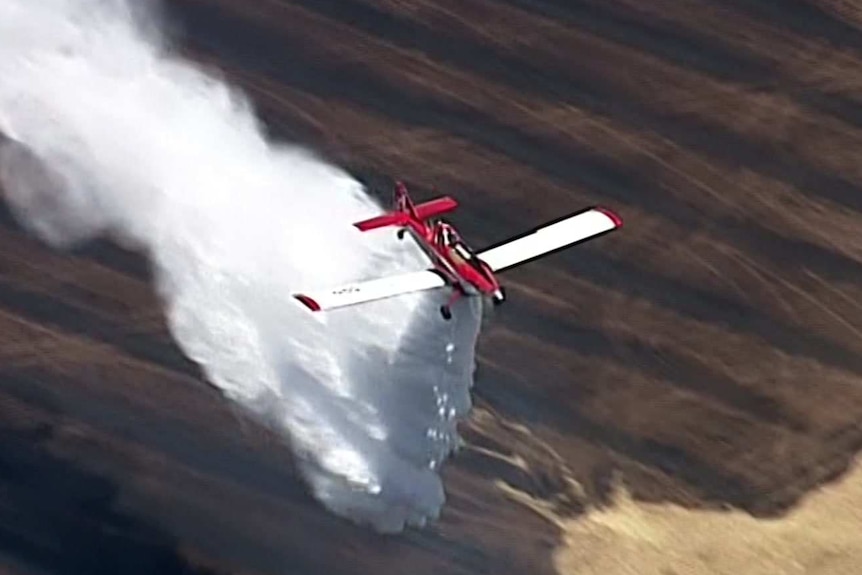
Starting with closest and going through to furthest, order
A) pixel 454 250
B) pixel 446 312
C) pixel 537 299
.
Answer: pixel 454 250, pixel 446 312, pixel 537 299

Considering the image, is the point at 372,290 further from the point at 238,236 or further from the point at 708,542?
the point at 708,542

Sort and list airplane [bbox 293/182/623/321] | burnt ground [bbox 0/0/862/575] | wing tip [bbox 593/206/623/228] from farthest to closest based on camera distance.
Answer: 1. wing tip [bbox 593/206/623/228]
2. burnt ground [bbox 0/0/862/575]
3. airplane [bbox 293/182/623/321]

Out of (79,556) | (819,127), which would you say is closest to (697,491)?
(819,127)

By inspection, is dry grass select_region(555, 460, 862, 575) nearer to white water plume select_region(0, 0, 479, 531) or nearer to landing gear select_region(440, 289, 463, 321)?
white water plume select_region(0, 0, 479, 531)

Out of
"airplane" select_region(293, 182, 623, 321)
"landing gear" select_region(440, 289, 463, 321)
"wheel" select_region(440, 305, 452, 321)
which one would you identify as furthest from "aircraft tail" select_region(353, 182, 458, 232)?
"wheel" select_region(440, 305, 452, 321)

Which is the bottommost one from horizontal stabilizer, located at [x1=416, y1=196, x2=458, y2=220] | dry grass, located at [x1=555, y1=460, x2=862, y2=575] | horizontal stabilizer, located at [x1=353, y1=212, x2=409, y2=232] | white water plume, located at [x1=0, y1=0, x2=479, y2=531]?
dry grass, located at [x1=555, y1=460, x2=862, y2=575]

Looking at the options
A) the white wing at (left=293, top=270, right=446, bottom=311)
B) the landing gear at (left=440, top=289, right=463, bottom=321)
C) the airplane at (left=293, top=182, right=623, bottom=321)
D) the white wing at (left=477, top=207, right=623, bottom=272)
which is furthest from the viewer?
the white wing at (left=477, top=207, right=623, bottom=272)

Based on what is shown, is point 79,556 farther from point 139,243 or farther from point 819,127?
point 819,127

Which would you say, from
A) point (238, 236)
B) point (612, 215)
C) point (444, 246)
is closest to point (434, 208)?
point (444, 246)
